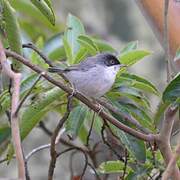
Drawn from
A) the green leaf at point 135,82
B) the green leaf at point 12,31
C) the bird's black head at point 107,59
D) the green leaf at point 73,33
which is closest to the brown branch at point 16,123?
the green leaf at point 12,31

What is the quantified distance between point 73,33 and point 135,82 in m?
0.31

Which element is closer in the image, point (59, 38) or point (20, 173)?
point (20, 173)

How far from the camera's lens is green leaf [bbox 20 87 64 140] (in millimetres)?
1384

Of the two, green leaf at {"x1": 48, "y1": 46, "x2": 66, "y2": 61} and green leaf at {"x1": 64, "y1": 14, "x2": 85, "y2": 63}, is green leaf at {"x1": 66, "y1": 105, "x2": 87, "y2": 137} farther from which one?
green leaf at {"x1": 48, "y1": 46, "x2": 66, "y2": 61}

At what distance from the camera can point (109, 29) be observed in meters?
4.35

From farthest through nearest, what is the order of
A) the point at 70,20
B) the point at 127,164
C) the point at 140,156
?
the point at 70,20
the point at 127,164
the point at 140,156

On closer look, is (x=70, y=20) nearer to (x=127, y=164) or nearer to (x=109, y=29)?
(x=127, y=164)

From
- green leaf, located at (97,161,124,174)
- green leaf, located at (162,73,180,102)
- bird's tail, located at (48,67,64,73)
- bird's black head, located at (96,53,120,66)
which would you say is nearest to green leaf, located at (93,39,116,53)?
bird's black head, located at (96,53,120,66)

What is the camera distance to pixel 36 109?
1403mm

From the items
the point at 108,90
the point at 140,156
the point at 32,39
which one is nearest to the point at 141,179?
the point at 140,156

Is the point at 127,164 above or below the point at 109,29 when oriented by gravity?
above

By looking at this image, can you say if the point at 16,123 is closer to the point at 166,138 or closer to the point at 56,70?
the point at 166,138

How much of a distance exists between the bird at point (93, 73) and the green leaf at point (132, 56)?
8.7 inches

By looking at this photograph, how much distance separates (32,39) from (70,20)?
620mm
